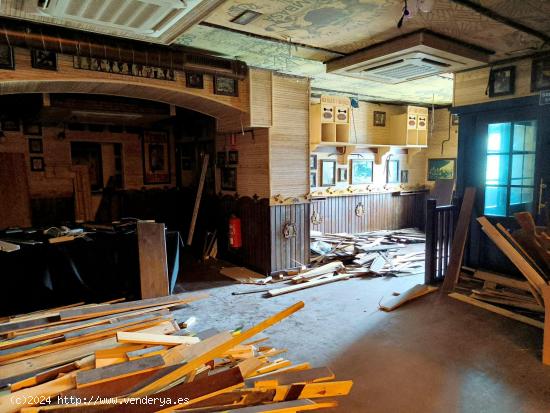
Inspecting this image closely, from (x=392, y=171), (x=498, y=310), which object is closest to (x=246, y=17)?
(x=498, y=310)

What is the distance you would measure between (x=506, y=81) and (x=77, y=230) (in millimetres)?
6102

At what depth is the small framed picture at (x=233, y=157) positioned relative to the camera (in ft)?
21.0

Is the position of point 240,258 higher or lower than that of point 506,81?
lower

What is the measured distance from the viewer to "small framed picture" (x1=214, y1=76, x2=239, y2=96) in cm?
518

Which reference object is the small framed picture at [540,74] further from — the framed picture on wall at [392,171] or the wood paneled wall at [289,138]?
the framed picture on wall at [392,171]

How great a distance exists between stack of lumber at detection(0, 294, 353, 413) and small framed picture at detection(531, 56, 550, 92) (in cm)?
463

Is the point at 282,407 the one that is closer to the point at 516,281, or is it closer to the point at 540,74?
the point at 516,281

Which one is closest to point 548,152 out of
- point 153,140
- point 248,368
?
point 248,368

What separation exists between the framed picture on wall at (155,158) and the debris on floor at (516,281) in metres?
6.46

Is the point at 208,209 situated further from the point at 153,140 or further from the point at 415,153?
the point at 415,153

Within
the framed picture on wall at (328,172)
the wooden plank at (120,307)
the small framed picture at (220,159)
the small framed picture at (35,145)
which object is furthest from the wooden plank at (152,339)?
the framed picture on wall at (328,172)

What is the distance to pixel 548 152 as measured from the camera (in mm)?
4789

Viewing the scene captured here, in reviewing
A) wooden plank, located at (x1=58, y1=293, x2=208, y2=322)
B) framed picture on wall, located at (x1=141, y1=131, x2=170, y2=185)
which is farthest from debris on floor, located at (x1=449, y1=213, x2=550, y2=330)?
framed picture on wall, located at (x1=141, y1=131, x2=170, y2=185)

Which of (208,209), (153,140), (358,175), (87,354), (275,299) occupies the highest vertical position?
(153,140)
